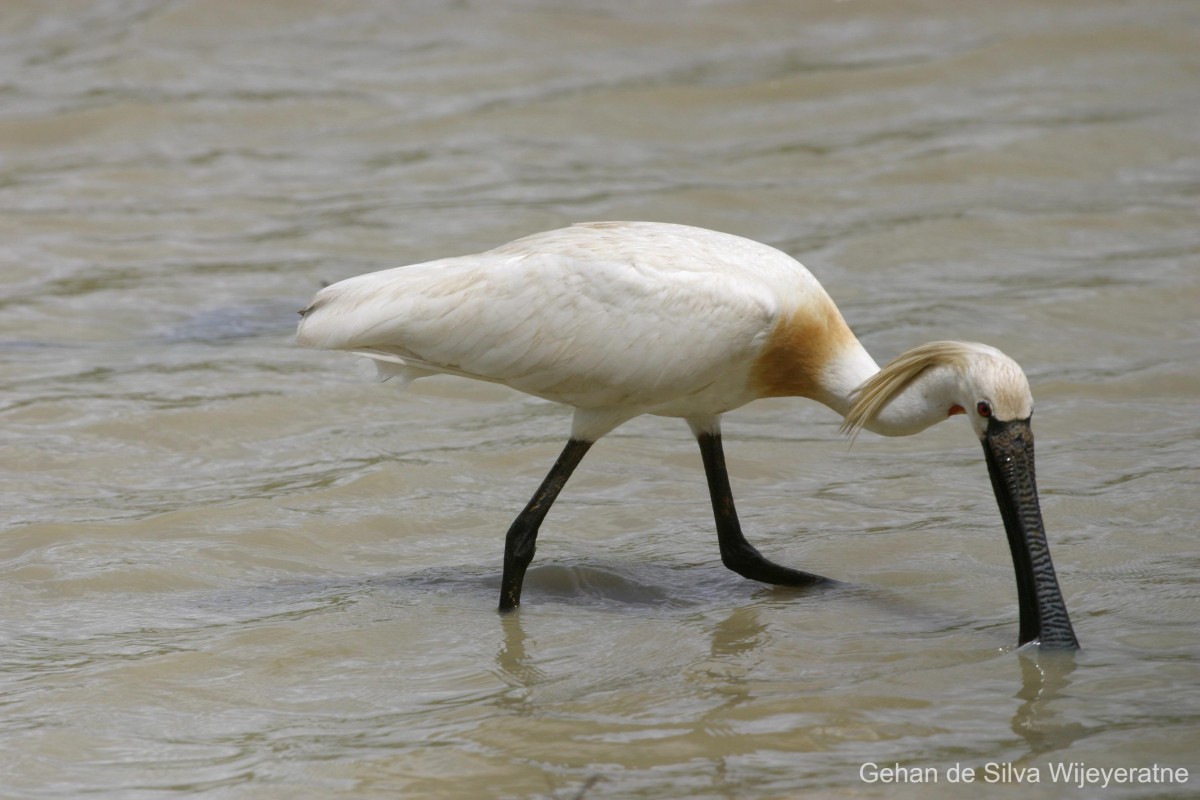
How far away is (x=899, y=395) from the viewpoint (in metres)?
6.32

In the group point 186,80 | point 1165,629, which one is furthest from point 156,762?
point 186,80

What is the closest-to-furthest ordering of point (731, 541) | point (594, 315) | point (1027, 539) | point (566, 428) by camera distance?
point (1027, 539) → point (594, 315) → point (731, 541) → point (566, 428)

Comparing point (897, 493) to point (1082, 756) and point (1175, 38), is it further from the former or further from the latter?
point (1175, 38)

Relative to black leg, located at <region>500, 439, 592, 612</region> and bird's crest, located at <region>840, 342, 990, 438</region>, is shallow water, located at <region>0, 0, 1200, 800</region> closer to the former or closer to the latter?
black leg, located at <region>500, 439, 592, 612</region>

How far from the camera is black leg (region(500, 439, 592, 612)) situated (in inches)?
261

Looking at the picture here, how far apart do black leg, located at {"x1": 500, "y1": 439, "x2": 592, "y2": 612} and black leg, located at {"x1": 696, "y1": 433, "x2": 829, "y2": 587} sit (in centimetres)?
58

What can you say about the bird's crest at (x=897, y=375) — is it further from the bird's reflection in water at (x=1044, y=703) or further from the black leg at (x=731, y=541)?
the bird's reflection in water at (x=1044, y=703)

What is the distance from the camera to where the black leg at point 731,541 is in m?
6.87

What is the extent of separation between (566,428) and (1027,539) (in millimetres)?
3468

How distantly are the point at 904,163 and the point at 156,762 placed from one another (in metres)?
9.09

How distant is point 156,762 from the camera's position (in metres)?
5.28

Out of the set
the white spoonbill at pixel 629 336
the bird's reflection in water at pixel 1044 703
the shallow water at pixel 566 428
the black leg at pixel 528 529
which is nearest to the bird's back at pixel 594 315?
the white spoonbill at pixel 629 336

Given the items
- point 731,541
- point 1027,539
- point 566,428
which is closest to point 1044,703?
point 1027,539

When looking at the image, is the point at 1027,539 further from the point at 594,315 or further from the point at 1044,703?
the point at 594,315
